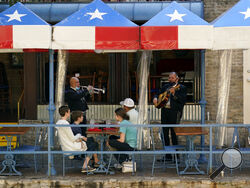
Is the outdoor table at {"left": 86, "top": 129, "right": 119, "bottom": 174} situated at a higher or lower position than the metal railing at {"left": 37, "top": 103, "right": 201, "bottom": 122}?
lower

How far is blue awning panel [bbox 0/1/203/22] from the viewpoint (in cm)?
1294

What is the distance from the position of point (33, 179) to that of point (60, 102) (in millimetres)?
2023

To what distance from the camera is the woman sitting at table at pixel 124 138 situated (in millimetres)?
8781

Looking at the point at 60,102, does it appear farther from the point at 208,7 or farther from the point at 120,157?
the point at 208,7

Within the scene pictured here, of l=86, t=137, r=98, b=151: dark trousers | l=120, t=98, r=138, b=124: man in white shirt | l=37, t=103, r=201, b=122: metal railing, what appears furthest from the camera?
l=37, t=103, r=201, b=122: metal railing

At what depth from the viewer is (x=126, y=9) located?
514 inches

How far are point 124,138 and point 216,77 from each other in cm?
510

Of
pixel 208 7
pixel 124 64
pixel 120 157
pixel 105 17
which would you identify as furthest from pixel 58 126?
pixel 208 7

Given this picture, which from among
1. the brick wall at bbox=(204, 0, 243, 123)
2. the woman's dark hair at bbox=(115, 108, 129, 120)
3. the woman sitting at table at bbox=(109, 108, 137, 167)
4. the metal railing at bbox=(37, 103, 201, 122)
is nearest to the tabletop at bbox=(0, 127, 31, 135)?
the woman sitting at table at bbox=(109, 108, 137, 167)

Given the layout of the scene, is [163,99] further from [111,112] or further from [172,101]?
[111,112]

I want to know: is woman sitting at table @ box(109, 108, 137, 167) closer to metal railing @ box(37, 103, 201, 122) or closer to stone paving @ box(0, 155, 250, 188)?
stone paving @ box(0, 155, 250, 188)

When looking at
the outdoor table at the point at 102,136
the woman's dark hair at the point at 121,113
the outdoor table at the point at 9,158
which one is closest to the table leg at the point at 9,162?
the outdoor table at the point at 9,158

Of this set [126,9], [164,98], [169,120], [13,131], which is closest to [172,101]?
[164,98]

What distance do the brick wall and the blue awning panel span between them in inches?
16.8
